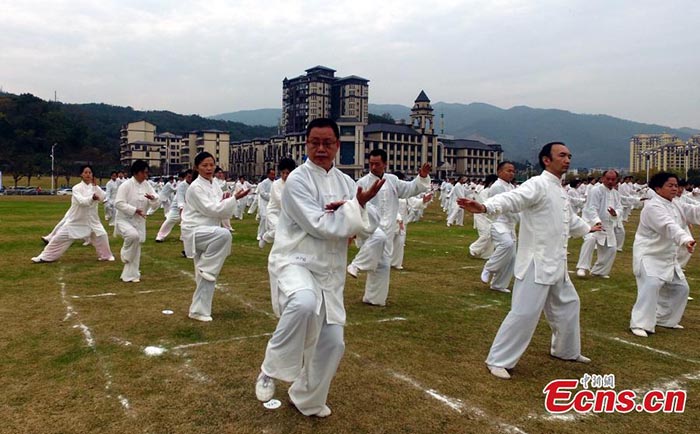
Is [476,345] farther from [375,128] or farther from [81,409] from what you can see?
[375,128]

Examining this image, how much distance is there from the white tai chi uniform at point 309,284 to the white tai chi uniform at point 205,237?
290 cm

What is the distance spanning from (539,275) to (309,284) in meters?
2.49

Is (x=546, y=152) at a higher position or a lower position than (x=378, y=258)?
higher

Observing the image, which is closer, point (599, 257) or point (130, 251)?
point (130, 251)

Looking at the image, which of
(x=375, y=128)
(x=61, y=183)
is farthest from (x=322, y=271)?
(x=375, y=128)

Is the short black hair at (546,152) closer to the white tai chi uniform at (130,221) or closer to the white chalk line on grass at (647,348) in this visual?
the white chalk line on grass at (647,348)

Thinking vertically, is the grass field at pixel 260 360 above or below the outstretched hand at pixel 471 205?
below

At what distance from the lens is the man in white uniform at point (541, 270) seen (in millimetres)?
5316

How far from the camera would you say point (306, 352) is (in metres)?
4.25

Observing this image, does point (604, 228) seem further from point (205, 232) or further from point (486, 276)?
point (205, 232)

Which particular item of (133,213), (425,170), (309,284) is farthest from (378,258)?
(133,213)

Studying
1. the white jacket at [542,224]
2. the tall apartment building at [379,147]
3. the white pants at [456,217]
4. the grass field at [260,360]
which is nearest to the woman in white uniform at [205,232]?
the grass field at [260,360]

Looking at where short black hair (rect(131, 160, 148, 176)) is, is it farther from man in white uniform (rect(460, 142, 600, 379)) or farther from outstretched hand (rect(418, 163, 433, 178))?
man in white uniform (rect(460, 142, 600, 379))

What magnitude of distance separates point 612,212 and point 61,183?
77.6 metres
